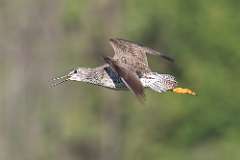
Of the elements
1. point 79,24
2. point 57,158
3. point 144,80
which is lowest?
point 57,158

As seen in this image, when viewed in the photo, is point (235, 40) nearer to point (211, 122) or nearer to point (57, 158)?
point (211, 122)

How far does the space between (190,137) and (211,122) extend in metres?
0.55

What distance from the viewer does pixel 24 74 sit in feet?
78.4

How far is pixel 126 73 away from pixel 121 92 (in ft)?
43.4

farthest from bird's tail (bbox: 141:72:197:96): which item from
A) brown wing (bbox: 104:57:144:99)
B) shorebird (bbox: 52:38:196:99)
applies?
brown wing (bbox: 104:57:144:99)

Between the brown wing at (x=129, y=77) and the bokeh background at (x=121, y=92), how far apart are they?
12743 mm

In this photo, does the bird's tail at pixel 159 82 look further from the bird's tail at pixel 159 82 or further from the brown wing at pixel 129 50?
the brown wing at pixel 129 50

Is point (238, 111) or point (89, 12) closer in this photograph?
point (238, 111)

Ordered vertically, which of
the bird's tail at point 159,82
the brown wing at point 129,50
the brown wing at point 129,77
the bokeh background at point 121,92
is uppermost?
the brown wing at point 129,77

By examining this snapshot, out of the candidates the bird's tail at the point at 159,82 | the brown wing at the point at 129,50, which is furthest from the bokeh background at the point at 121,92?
the bird's tail at the point at 159,82

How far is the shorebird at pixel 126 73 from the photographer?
31.7ft

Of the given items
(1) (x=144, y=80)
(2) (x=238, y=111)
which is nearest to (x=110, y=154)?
(2) (x=238, y=111)

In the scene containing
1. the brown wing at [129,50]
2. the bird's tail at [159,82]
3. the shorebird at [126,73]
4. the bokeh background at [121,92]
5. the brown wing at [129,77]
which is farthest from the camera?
the bokeh background at [121,92]

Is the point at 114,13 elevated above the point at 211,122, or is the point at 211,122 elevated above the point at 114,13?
the point at 114,13
